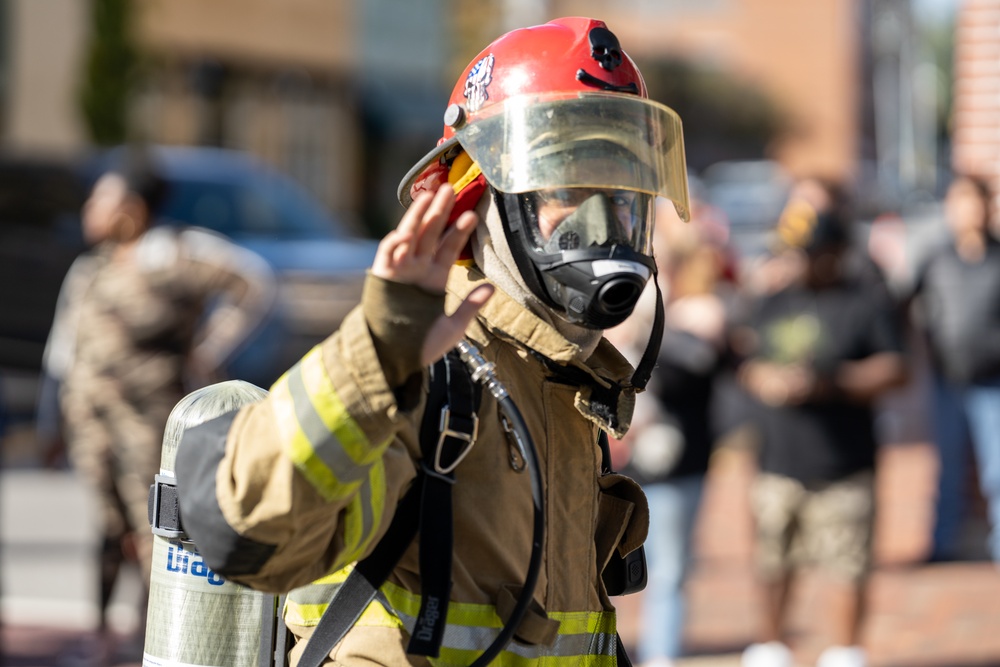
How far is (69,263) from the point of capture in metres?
11.1

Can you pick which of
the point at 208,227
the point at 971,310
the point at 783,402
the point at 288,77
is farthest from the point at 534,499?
the point at 288,77

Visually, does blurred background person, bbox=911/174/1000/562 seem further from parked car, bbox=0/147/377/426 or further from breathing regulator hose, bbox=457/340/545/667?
breathing regulator hose, bbox=457/340/545/667

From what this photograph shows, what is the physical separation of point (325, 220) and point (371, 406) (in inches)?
426

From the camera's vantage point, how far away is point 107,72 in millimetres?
19078

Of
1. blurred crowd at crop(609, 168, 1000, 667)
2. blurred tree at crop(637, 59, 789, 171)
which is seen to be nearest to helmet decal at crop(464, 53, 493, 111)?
blurred crowd at crop(609, 168, 1000, 667)

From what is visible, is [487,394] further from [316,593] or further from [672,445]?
[672,445]

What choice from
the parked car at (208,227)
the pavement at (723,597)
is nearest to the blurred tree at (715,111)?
the parked car at (208,227)

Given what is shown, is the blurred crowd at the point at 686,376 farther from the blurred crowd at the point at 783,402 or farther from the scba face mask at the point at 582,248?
the scba face mask at the point at 582,248

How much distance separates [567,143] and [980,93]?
7287mm

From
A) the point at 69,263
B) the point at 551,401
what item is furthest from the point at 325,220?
the point at 551,401

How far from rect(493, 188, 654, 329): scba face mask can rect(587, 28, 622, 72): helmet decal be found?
21 cm

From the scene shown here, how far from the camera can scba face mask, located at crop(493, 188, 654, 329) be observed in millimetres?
2021

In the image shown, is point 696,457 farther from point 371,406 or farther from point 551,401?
point 371,406

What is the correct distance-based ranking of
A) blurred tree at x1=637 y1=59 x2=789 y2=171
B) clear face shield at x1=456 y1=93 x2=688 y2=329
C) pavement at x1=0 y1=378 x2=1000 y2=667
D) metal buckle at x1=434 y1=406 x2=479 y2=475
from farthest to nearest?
1. blurred tree at x1=637 y1=59 x2=789 y2=171
2. pavement at x1=0 y1=378 x2=1000 y2=667
3. clear face shield at x1=456 y1=93 x2=688 y2=329
4. metal buckle at x1=434 y1=406 x2=479 y2=475
